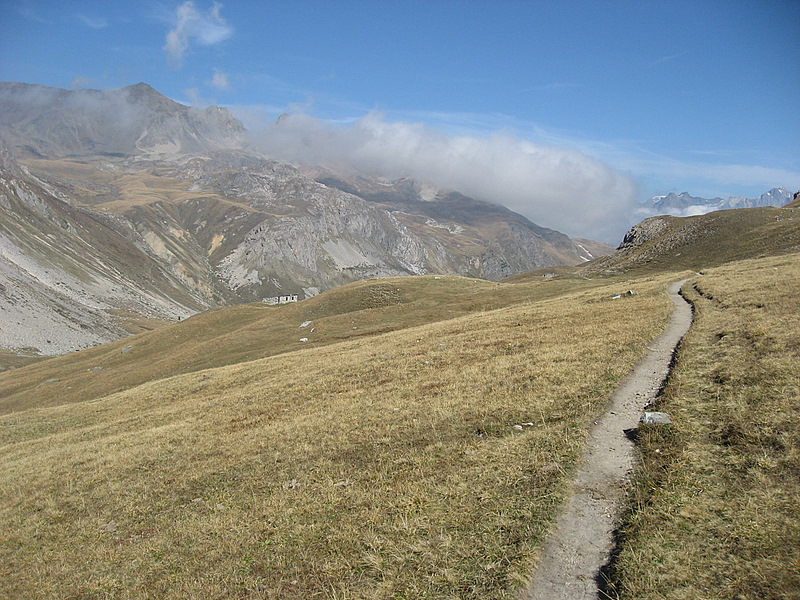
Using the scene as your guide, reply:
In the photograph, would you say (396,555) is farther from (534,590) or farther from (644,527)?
(644,527)

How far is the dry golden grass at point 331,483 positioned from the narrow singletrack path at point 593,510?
1.47 ft

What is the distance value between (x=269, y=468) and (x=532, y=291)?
229ft

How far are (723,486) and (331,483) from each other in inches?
477

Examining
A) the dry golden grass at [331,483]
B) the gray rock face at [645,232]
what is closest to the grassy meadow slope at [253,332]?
the dry golden grass at [331,483]

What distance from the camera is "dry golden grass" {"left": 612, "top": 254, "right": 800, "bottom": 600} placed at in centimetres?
905

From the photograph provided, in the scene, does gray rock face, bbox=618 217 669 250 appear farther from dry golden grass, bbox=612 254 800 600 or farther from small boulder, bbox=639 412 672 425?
small boulder, bbox=639 412 672 425

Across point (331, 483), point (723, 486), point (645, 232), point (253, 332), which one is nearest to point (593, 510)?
point (723, 486)

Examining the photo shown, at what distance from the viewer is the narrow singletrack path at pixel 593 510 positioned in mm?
9789

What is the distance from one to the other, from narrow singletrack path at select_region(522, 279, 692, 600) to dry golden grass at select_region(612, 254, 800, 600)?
55 cm

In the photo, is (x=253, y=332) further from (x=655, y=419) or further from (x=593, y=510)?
(x=593, y=510)

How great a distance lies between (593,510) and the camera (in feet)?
39.6

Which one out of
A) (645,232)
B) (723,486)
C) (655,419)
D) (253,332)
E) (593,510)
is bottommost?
(253,332)

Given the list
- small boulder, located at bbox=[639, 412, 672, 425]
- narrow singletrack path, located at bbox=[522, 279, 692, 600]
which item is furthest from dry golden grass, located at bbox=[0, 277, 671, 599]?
small boulder, located at bbox=[639, 412, 672, 425]

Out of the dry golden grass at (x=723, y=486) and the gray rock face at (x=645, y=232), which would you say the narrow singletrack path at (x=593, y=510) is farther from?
the gray rock face at (x=645, y=232)
